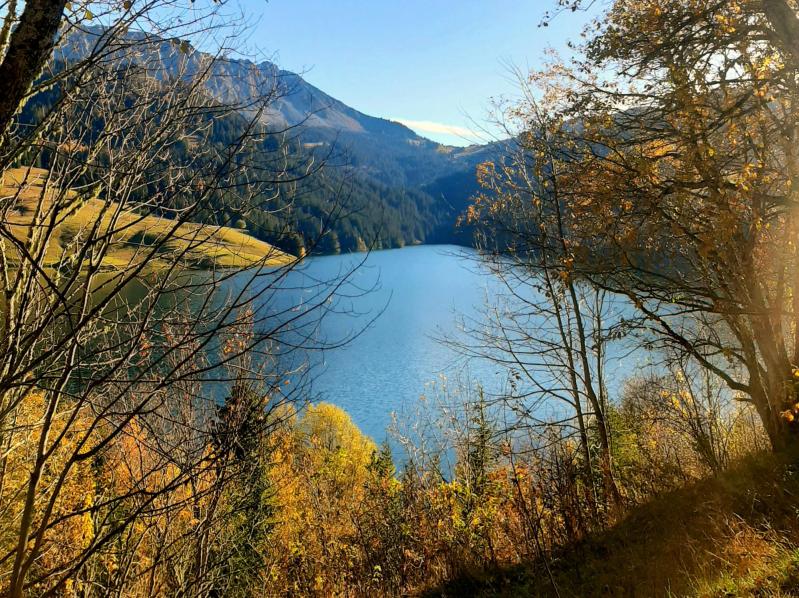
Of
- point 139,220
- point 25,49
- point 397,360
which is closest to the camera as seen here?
point 25,49

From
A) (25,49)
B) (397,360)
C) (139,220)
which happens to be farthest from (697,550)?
(397,360)

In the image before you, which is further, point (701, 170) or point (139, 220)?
point (701, 170)

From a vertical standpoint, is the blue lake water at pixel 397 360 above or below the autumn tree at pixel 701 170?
below

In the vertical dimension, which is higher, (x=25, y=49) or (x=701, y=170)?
(x=701, y=170)

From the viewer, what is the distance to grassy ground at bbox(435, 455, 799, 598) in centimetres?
375

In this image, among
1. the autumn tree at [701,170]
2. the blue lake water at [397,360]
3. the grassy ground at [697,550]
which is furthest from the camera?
the blue lake water at [397,360]

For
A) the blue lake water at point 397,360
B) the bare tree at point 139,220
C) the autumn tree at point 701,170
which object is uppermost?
the autumn tree at point 701,170

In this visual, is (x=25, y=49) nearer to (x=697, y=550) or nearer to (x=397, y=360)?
(x=697, y=550)

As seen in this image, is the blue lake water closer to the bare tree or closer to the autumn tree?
the autumn tree

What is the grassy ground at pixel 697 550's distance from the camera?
3.75m

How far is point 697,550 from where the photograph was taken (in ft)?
15.0

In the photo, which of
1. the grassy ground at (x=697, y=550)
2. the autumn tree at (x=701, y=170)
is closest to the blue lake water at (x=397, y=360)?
the autumn tree at (x=701, y=170)

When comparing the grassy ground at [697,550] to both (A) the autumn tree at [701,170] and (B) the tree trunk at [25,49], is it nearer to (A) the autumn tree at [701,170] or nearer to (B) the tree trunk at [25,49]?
(A) the autumn tree at [701,170]

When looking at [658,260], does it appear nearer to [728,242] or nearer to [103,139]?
[728,242]
